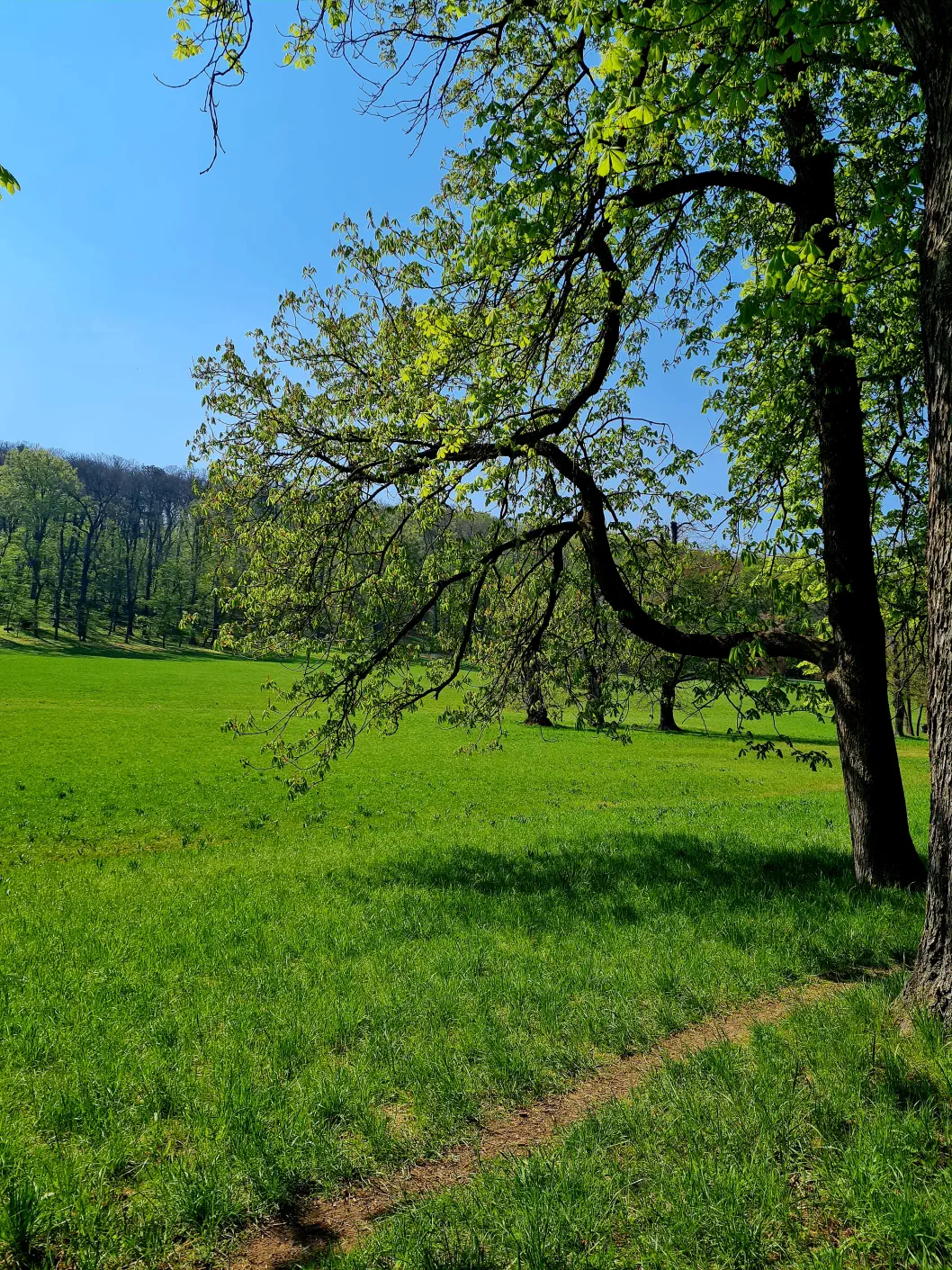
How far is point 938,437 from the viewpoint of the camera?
168 inches

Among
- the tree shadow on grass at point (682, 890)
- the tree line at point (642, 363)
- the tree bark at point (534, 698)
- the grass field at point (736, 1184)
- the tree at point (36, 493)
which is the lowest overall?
the tree shadow on grass at point (682, 890)

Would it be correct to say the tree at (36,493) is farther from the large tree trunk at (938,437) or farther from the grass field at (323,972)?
the large tree trunk at (938,437)

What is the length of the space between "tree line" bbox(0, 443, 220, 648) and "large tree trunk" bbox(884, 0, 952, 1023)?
71.8 metres

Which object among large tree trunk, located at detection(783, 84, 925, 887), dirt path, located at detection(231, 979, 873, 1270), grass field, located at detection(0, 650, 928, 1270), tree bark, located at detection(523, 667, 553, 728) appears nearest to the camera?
dirt path, located at detection(231, 979, 873, 1270)

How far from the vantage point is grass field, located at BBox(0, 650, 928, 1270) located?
350 cm

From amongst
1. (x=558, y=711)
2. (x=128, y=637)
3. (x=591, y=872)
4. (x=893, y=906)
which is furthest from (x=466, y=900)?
(x=128, y=637)

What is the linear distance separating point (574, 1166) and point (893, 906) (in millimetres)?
5828

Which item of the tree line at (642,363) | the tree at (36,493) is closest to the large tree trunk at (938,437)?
the tree line at (642,363)

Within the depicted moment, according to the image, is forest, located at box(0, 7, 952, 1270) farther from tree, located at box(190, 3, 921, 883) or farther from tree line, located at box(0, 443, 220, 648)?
tree line, located at box(0, 443, 220, 648)

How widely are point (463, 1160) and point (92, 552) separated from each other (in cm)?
10562

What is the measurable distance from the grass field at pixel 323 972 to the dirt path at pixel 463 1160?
0.42 feet

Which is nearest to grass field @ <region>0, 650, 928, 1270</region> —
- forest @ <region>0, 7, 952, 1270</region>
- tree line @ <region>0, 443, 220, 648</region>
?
forest @ <region>0, 7, 952, 1270</region>

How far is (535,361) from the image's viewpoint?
6.99 m

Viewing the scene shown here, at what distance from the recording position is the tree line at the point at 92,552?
81000 millimetres
